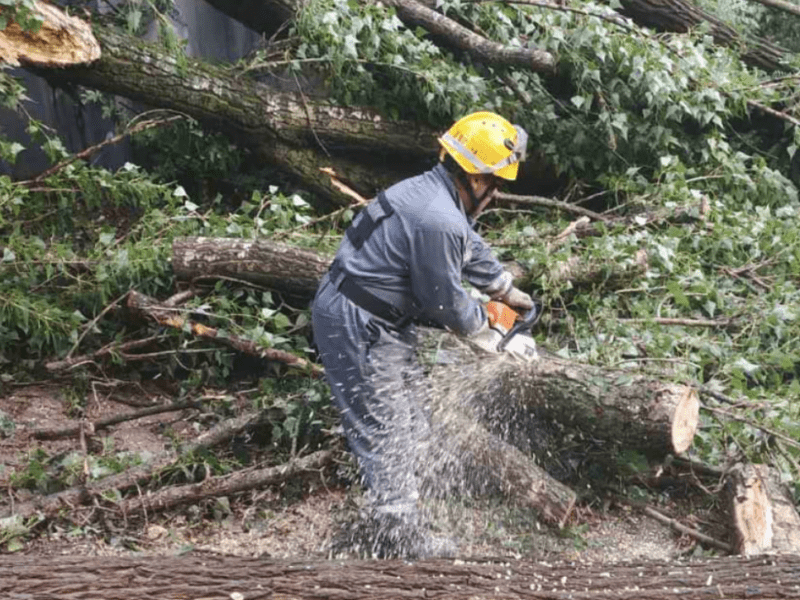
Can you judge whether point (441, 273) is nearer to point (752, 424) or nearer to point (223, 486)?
point (223, 486)

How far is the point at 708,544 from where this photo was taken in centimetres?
420

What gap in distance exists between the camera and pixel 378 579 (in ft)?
10.5

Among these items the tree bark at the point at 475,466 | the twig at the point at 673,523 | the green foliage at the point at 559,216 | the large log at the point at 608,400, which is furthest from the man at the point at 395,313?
the twig at the point at 673,523

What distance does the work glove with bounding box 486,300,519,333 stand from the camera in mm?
4234

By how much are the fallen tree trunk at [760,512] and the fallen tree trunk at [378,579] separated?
0.45 metres

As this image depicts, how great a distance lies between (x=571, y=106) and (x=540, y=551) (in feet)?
11.5

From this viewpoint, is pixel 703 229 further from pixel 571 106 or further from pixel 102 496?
pixel 102 496

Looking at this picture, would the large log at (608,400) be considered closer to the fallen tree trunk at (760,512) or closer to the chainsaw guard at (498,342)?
the chainsaw guard at (498,342)

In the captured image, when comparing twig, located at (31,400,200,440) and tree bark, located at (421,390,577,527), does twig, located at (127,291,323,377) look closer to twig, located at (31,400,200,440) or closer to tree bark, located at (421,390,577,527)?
twig, located at (31,400,200,440)

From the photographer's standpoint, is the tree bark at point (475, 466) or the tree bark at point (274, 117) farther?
the tree bark at point (274, 117)

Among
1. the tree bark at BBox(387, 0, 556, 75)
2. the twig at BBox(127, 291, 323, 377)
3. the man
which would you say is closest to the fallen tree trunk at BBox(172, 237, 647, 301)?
the twig at BBox(127, 291, 323, 377)

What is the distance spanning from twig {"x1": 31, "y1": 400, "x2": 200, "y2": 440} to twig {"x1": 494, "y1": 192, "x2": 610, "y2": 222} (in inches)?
94.6

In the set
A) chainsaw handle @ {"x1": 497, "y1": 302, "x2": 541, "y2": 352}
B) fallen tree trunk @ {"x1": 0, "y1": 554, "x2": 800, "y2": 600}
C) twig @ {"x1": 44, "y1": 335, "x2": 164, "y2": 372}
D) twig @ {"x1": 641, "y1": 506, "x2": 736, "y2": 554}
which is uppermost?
chainsaw handle @ {"x1": 497, "y1": 302, "x2": 541, "y2": 352}

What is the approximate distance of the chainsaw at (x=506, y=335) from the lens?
4.20 meters
